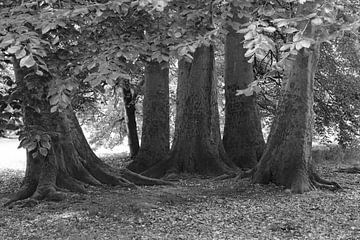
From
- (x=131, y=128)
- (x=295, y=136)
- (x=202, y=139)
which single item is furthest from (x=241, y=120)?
(x=131, y=128)

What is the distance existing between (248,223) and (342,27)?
4.50 meters

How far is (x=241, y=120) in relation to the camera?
544 inches

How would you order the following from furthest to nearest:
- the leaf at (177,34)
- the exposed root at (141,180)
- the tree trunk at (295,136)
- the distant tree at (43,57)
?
the exposed root at (141,180) → the tree trunk at (295,136) → the leaf at (177,34) → the distant tree at (43,57)

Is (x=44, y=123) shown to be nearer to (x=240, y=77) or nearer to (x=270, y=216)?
(x=270, y=216)

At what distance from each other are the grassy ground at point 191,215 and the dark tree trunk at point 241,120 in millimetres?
3174

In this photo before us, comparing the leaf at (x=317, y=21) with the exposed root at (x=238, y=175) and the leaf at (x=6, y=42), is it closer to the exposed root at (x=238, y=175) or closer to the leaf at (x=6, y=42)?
the leaf at (x=6, y=42)

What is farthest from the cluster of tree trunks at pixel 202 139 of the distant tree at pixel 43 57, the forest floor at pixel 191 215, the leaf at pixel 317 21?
the leaf at pixel 317 21

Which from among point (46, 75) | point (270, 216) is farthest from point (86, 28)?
point (270, 216)

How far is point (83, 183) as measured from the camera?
10.0m

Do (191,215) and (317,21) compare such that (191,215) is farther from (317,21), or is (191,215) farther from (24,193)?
(317,21)

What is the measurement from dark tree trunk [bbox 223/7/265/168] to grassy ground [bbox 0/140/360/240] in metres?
3.17

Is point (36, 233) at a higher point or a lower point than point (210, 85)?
lower

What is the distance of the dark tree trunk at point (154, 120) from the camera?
1405cm

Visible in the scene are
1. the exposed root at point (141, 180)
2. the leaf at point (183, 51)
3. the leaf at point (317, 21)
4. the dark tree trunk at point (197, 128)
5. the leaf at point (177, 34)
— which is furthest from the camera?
the dark tree trunk at point (197, 128)
